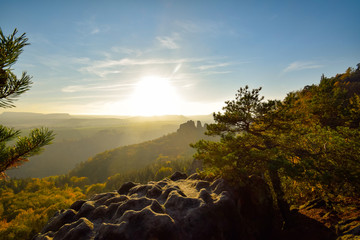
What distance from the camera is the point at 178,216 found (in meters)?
9.60

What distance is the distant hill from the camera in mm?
137875

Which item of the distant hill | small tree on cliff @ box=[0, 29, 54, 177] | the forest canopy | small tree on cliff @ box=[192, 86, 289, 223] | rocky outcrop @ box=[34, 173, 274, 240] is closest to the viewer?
small tree on cliff @ box=[0, 29, 54, 177]

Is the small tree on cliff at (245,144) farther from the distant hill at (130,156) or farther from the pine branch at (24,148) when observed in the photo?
the distant hill at (130,156)

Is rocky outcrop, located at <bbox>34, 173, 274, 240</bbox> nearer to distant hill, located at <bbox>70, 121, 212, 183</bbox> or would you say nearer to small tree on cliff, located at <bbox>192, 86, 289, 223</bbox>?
small tree on cliff, located at <bbox>192, 86, 289, 223</bbox>

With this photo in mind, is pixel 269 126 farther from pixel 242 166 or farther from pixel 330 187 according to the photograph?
pixel 330 187

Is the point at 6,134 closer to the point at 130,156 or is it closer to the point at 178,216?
the point at 178,216

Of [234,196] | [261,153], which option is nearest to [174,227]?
[234,196]

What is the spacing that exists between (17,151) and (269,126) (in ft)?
55.4

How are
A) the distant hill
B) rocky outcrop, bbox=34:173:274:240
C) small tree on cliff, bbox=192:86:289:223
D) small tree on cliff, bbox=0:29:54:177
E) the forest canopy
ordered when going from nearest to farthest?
small tree on cliff, bbox=0:29:54:177
rocky outcrop, bbox=34:173:274:240
the forest canopy
small tree on cliff, bbox=192:86:289:223
the distant hill

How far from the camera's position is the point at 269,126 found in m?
14.0

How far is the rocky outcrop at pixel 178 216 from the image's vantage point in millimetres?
8492

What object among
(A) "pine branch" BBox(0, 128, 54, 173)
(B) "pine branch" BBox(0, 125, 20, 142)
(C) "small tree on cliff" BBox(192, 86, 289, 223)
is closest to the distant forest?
(C) "small tree on cliff" BBox(192, 86, 289, 223)

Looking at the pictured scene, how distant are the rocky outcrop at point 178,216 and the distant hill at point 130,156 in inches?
5152

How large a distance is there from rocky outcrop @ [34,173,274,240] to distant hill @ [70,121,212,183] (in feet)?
429
